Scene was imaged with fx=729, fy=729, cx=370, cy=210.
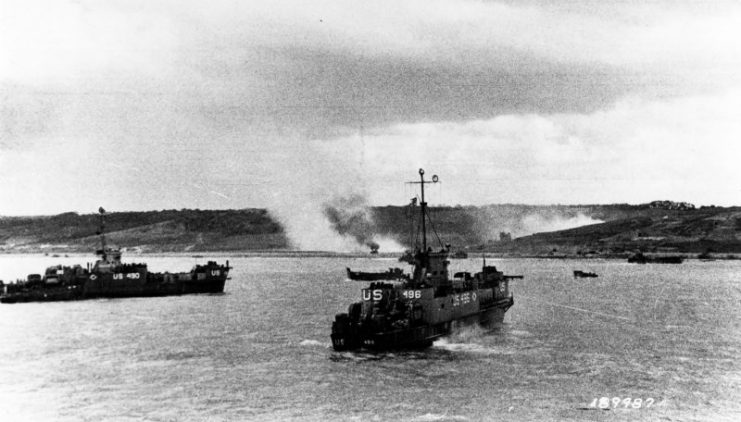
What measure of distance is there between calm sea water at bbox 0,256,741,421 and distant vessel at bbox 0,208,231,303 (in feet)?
49.5

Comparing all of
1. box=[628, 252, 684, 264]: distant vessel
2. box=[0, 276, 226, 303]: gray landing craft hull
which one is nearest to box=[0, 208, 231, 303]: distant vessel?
box=[0, 276, 226, 303]: gray landing craft hull

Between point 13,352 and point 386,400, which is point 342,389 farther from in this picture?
point 13,352

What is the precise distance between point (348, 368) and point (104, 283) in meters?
59.8

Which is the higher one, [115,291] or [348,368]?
[115,291]

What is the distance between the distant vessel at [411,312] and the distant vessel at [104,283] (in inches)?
1875

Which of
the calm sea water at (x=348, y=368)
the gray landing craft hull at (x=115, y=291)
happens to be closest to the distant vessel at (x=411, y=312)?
Result: the calm sea water at (x=348, y=368)

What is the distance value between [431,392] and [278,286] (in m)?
80.2

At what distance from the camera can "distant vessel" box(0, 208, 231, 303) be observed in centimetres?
8925

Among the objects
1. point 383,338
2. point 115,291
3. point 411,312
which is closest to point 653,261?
point 115,291

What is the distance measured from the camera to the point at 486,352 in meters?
48.2

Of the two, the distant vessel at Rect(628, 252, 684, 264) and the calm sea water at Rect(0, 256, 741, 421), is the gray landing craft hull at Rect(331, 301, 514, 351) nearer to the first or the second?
the calm sea water at Rect(0, 256, 741, 421)

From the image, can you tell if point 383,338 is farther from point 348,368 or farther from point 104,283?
point 104,283

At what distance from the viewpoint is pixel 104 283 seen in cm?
9231

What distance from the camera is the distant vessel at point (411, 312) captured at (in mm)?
46938
